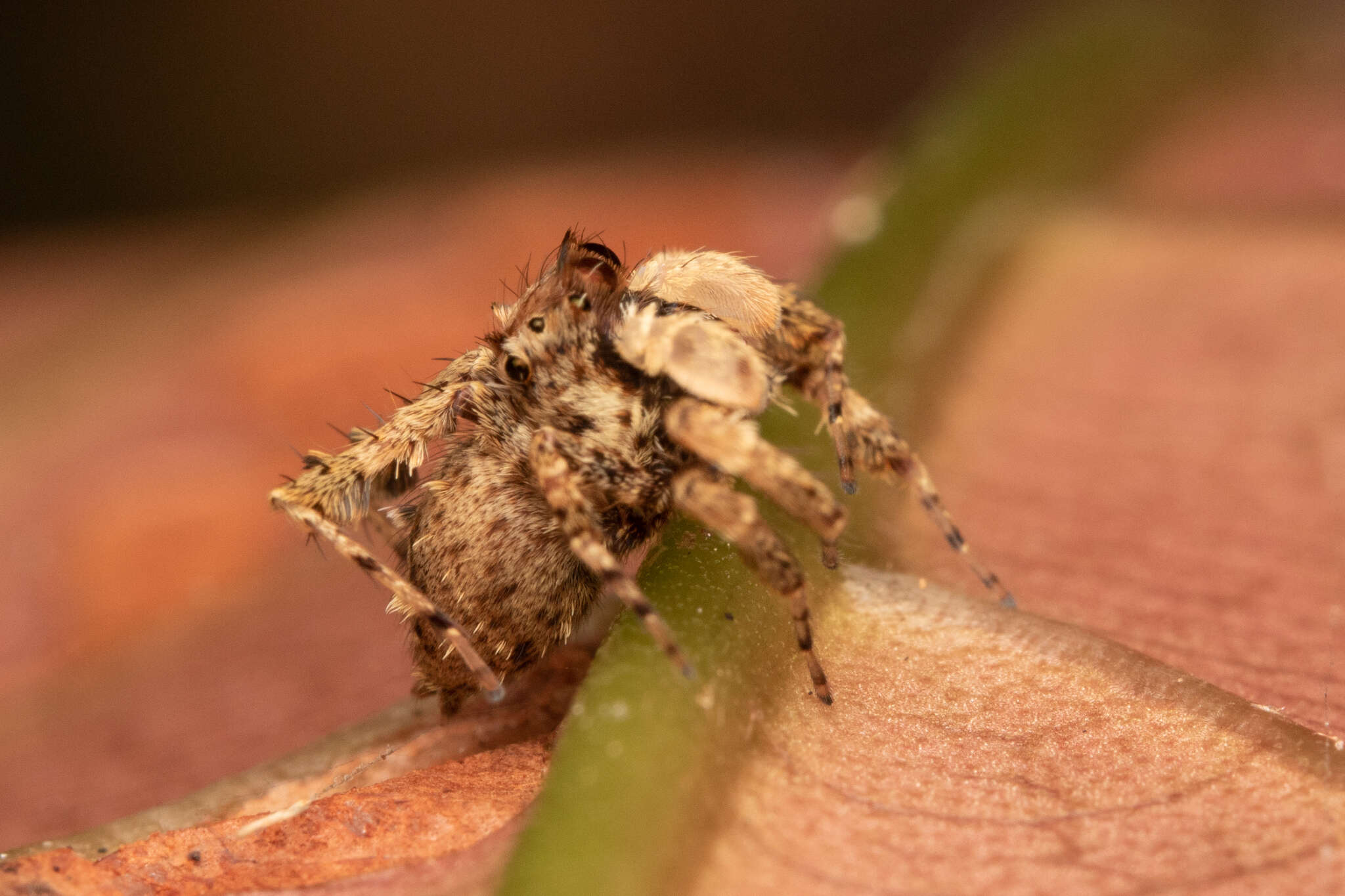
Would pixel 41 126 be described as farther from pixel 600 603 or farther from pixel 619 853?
pixel 619 853

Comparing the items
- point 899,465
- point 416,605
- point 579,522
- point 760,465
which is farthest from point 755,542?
point 416,605

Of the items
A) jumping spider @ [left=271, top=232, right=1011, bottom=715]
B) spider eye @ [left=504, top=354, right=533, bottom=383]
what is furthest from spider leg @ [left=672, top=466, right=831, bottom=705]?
spider eye @ [left=504, top=354, right=533, bottom=383]

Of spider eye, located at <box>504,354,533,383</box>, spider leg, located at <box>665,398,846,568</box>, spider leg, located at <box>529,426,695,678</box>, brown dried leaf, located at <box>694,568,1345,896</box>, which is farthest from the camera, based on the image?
spider eye, located at <box>504,354,533,383</box>

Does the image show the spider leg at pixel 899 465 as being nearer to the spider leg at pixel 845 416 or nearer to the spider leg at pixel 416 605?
the spider leg at pixel 845 416

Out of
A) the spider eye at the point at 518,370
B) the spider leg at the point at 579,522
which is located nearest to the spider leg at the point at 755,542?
the spider leg at the point at 579,522

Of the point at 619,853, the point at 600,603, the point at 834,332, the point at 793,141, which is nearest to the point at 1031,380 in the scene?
the point at 834,332

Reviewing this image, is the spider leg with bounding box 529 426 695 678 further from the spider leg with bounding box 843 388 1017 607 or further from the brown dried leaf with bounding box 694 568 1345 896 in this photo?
the spider leg with bounding box 843 388 1017 607
